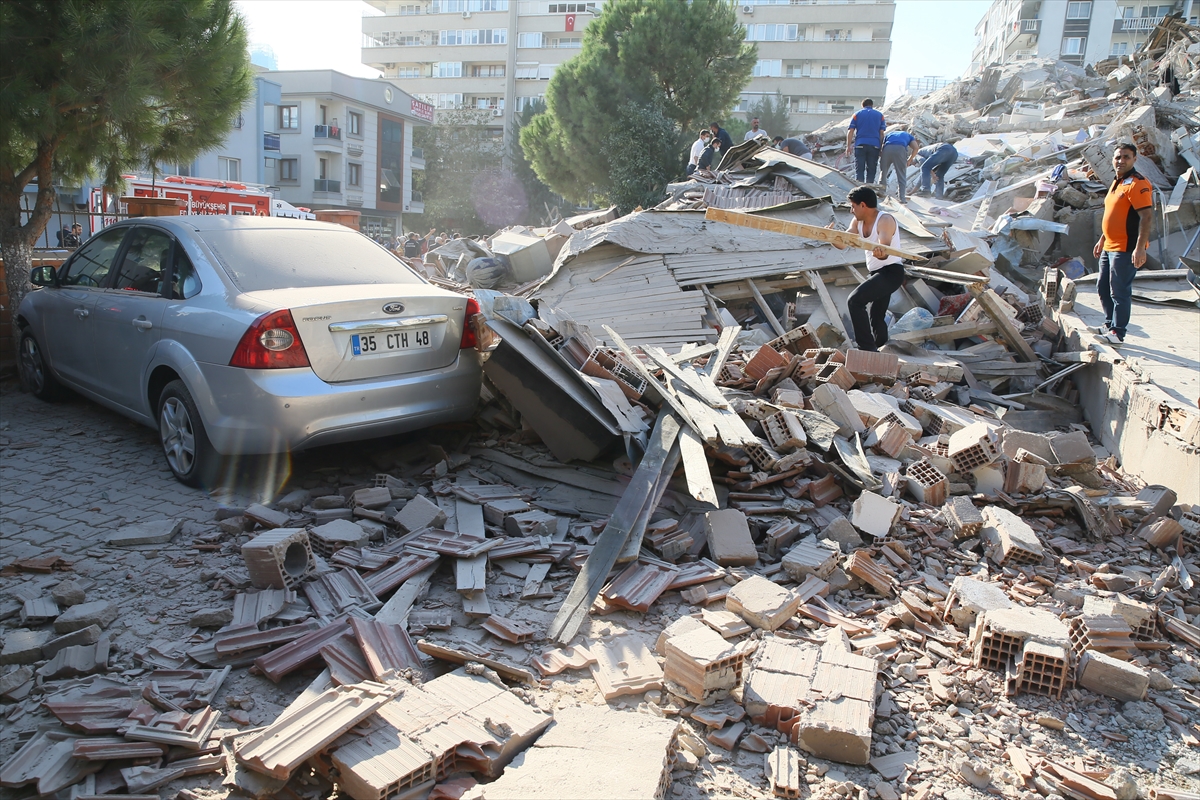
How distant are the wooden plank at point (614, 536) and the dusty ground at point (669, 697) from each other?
105 mm

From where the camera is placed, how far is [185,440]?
489 centimetres

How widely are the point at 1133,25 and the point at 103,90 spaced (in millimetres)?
78481

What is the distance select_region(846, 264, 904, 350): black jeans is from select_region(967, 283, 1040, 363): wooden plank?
1.27m

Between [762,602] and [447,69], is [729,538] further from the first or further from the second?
[447,69]

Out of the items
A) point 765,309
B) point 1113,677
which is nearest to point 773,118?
point 765,309

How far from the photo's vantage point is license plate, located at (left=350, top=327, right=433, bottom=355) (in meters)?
4.64

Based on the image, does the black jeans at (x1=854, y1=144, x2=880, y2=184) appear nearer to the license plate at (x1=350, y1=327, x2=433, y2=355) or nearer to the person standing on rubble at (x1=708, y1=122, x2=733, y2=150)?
the person standing on rubble at (x1=708, y1=122, x2=733, y2=150)

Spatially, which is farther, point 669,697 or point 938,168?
point 938,168

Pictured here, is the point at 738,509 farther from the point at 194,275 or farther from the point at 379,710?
the point at 194,275

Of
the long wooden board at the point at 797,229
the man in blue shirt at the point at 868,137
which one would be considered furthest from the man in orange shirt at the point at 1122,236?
the man in blue shirt at the point at 868,137

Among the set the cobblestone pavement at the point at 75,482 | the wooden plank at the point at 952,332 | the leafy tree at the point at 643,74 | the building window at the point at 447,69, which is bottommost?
the cobblestone pavement at the point at 75,482

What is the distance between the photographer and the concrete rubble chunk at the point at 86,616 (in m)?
3.29

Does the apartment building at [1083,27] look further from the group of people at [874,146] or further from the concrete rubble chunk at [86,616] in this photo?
the concrete rubble chunk at [86,616]

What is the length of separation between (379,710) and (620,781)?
84cm
